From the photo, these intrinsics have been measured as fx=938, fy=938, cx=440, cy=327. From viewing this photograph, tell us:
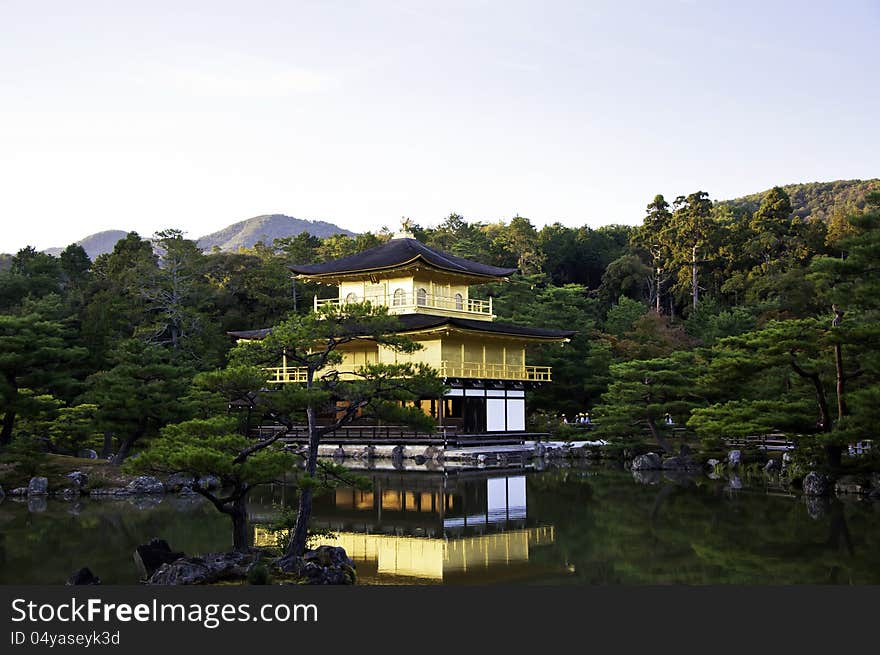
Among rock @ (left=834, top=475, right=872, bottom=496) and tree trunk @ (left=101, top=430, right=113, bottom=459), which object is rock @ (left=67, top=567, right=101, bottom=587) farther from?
tree trunk @ (left=101, top=430, right=113, bottom=459)

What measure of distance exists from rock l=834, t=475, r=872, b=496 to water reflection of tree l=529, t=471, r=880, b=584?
1.35 meters

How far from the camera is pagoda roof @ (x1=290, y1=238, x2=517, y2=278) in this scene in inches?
1404

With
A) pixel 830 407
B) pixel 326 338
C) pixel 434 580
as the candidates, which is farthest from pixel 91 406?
pixel 830 407

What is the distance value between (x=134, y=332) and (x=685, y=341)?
2518 centimetres

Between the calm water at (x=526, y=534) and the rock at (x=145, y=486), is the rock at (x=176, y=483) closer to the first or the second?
the rock at (x=145, y=486)

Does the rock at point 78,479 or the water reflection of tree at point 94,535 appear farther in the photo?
the rock at point 78,479

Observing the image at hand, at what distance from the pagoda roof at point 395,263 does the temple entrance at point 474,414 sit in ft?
17.3

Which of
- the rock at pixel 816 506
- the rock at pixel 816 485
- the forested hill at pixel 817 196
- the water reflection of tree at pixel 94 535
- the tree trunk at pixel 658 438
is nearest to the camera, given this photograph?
the water reflection of tree at pixel 94 535

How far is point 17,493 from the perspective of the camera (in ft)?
74.9

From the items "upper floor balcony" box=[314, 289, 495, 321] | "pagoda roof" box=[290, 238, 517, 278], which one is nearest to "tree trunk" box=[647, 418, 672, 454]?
"upper floor balcony" box=[314, 289, 495, 321]

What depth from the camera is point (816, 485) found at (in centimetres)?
2044

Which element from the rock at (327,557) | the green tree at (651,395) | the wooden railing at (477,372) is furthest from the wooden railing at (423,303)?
the rock at (327,557)

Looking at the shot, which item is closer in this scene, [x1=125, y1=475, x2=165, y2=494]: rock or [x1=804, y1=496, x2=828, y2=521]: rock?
[x1=804, y1=496, x2=828, y2=521]: rock

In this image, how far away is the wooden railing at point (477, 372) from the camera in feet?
110
